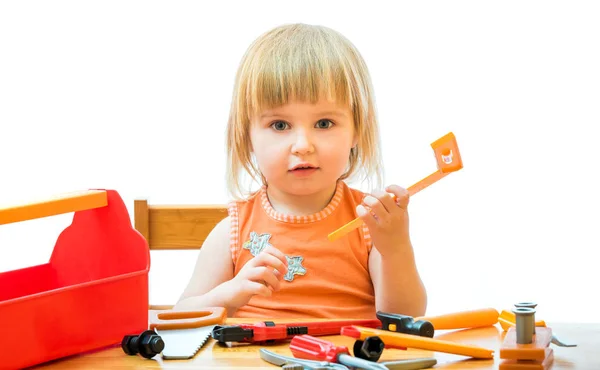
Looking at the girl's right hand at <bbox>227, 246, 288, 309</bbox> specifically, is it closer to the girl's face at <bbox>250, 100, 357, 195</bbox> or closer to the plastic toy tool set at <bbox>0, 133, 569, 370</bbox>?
the plastic toy tool set at <bbox>0, 133, 569, 370</bbox>

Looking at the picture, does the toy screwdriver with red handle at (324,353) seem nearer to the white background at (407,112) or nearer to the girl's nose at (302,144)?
the girl's nose at (302,144)

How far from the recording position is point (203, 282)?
121 cm

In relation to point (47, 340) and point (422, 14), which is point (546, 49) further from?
point (47, 340)

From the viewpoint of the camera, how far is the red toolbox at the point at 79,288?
77 cm

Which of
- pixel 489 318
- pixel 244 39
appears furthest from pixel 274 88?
pixel 244 39

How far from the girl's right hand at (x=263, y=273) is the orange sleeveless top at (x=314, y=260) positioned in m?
0.16

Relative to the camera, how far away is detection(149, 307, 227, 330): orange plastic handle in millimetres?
901

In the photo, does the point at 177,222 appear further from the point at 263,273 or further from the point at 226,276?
the point at 263,273

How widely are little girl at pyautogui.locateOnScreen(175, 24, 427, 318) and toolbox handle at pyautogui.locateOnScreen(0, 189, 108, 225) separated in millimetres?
198

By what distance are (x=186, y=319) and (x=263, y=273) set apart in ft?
0.34

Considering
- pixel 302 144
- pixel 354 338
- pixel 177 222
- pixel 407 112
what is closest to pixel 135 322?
pixel 354 338

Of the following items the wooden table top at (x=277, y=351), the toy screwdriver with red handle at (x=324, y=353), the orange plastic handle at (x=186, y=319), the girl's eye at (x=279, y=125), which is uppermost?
the girl's eye at (x=279, y=125)

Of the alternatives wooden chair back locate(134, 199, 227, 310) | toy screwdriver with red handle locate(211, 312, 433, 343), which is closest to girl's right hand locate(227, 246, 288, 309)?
toy screwdriver with red handle locate(211, 312, 433, 343)

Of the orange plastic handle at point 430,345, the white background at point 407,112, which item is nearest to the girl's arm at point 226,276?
the orange plastic handle at point 430,345
